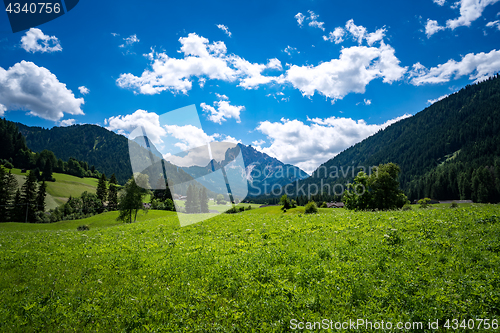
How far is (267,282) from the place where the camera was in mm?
7734

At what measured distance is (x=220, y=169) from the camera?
63.2 feet

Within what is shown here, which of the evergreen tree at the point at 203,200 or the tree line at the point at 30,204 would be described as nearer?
the tree line at the point at 30,204

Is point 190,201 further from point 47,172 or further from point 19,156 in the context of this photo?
point 19,156

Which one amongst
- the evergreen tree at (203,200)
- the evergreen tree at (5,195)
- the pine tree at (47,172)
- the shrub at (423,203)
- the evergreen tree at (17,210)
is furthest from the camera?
the pine tree at (47,172)

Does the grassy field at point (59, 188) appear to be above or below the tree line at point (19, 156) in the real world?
below

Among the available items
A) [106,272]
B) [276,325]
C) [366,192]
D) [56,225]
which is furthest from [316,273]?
[56,225]

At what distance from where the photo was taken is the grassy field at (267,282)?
5.86 meters

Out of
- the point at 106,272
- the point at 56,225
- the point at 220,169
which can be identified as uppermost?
the point at 220,169

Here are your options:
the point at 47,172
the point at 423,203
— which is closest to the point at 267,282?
the point at 423,203

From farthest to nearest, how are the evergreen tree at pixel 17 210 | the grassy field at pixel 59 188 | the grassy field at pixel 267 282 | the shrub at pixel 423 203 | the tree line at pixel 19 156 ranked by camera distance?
1. the tree line at pixel 19 156
2. the grassy field at pixel 59 188
3. the evergreen tree at pixel 17 210
4. the shrub at pixel 423 203
5. the grassy field at pixel 267 282

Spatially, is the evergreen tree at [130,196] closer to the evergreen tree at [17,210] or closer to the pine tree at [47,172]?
the evergreen tree at [17,210]

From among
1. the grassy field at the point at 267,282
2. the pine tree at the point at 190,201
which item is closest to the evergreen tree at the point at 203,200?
the pine tree at the point at 190,201

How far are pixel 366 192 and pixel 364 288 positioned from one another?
59.5m

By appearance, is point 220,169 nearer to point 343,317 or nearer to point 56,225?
point 343,317
